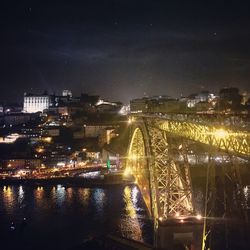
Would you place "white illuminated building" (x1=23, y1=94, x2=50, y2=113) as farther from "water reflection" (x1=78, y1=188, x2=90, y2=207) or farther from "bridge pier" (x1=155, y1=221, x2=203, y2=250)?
"bridge pier" (x1=155, y1=221, x2=203, y2=250)

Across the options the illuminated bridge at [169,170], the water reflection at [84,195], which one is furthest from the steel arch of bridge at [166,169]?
the water reflection at [84,195]

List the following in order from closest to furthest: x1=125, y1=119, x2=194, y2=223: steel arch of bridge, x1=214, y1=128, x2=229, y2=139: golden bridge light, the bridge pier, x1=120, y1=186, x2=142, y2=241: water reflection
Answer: x1=214, y1=128, x2=229, y2=139: golden bridge light
the bridge pier
x1=125, y1=119, x2=194, y2=223: steel arch of bridge
x1=120, y1=186, x2=142, y2=241: water reflection

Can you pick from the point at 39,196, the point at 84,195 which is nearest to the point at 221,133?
the point at 84,195

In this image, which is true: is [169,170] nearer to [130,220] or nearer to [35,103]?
[130,220]

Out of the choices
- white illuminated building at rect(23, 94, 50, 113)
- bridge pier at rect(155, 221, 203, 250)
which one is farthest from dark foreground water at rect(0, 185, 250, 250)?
white illuminated building at rect(23, 94, 50, 113)

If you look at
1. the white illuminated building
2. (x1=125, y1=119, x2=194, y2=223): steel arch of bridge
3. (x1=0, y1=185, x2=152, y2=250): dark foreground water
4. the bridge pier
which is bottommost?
(x1=0, y1=185, x2=152, y2=250): dark foreground water

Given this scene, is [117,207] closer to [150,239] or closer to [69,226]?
[69,226]

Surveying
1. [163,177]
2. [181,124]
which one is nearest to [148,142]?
[163,177]

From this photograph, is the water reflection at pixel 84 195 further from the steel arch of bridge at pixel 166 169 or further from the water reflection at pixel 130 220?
the steel arch of bridge at pixel 166 169

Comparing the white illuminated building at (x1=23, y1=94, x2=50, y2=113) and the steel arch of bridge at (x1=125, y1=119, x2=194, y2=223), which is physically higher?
the white illuminated building at (x1=23, y1=94, x2=50, y2=113)
